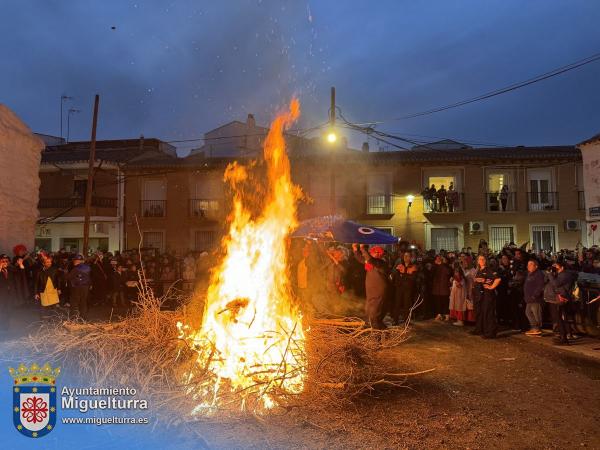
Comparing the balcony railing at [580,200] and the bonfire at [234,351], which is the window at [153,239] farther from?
the balcony railing at [580,200]

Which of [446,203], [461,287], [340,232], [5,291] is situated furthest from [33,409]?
[446,203]

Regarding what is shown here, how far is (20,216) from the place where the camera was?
41.5 ft

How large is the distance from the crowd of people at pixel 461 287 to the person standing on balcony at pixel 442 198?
35.8 feet

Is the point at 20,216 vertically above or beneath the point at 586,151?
beneath

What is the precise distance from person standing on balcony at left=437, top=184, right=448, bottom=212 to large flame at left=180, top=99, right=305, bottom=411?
17.5 meters

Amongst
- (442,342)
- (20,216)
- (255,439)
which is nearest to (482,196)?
(442,342)

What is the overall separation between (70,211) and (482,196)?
23.4 meters

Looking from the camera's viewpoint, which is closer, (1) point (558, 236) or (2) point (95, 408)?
(2) point (95, 408)

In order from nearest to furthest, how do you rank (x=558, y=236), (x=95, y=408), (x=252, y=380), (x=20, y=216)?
(x=95, y=408) → (x=252, y=380) → (x=20, y=216) → (x=558, y=236)

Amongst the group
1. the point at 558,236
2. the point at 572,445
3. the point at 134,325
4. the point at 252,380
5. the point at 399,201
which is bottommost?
the point at 572,445

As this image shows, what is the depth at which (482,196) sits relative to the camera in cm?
2462

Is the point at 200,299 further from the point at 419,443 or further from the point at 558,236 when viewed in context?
the point at 558,236

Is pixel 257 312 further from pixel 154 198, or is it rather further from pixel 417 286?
pixel 154 198

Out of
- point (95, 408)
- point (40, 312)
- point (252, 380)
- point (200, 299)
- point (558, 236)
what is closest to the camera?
point (95, 408)
